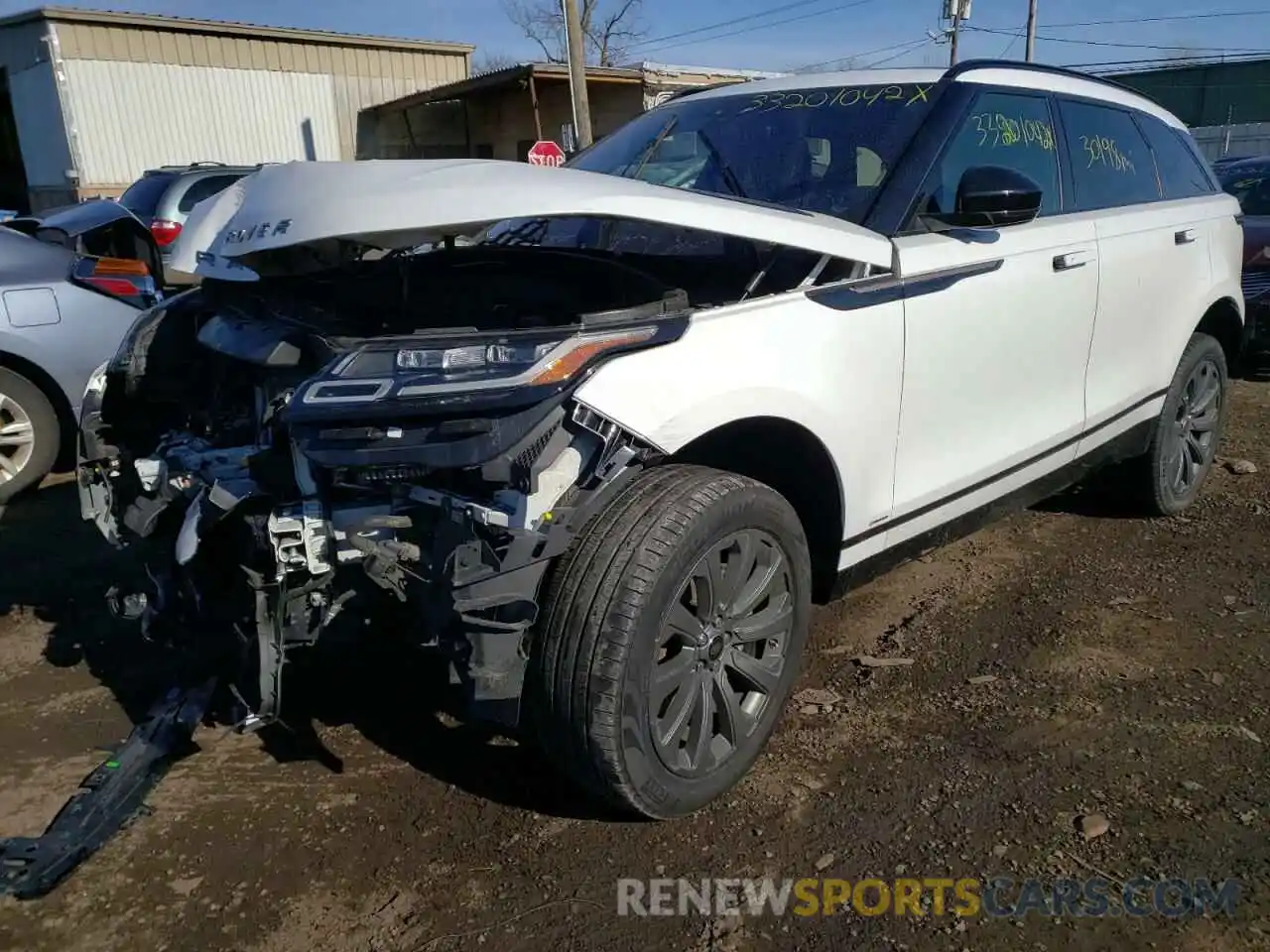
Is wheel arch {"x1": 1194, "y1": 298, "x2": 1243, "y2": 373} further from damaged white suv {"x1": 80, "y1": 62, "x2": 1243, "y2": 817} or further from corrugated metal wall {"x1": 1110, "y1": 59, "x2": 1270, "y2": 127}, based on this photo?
corrugated metal wall {"x1": 1110, "y1": 59, "x2": 1270, "y2": 127}

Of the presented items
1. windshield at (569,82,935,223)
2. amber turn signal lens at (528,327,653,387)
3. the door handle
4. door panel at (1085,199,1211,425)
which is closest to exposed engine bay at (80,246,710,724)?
amber turn signal lens at (528,327,653,387)

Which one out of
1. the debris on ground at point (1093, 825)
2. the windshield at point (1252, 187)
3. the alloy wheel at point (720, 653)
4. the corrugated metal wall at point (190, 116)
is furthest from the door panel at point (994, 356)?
the corrugated metal wall at point (190, 116)

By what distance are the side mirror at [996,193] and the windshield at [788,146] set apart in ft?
0.93

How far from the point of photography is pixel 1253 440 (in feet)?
20.5

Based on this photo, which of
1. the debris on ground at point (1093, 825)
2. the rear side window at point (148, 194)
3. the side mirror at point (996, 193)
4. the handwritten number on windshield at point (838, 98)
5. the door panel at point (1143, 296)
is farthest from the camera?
the rear side window at point (148, 194)

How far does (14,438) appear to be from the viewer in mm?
5289

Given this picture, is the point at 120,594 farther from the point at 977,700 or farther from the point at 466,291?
the point at 977,700

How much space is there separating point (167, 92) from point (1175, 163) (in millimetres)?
20067

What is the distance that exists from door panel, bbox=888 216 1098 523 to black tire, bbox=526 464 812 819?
0.67m

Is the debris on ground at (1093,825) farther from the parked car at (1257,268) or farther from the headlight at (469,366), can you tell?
the parked car at (1257,268)

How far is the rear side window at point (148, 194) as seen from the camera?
1095cm

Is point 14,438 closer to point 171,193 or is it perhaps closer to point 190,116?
point 171,193

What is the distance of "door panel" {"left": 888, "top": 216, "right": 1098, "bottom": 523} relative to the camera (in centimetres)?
308

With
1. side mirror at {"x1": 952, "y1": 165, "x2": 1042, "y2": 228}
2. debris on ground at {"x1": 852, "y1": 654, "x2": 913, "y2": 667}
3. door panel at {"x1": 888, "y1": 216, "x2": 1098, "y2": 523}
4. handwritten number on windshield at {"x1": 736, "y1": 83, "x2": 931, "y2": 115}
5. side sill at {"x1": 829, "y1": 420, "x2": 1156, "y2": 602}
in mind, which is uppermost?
handwritten number on windshield at {"x1": 736, "y1": 83, "x2": 931, "y2": 115}
